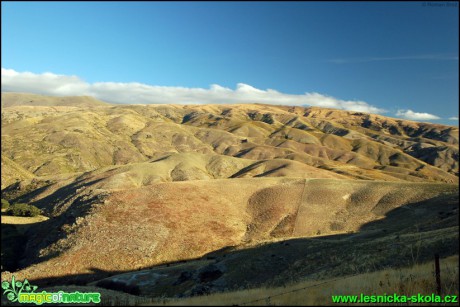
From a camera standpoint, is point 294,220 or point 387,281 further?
point 294,220

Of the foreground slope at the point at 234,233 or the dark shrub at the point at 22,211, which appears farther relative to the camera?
the dark shrub at the point at 22,211

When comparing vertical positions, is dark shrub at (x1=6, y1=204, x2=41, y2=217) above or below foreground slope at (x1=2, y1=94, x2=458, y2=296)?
below

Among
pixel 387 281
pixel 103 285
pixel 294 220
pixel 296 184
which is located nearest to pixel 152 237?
pixel 103 285

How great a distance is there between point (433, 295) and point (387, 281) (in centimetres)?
341

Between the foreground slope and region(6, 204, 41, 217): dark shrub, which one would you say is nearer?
the foreground slope

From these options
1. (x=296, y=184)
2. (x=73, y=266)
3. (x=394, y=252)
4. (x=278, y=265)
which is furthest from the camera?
(x=296, y=184)

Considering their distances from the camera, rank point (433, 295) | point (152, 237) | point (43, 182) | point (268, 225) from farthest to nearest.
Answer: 1. point (43, 182)
2. point (268, 225)
3. point (152, 237)
4. point (433, 295)

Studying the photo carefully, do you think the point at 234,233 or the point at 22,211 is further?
the point at 22,211

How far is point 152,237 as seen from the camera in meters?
74.0

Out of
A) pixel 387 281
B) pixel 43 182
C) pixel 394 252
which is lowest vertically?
pixel 43 182

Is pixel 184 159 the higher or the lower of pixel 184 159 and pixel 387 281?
the lower

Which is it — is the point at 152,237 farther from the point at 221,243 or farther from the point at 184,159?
the point at 184,159

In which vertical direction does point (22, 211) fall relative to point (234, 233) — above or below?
below

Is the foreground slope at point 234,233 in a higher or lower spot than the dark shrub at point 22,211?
higher
